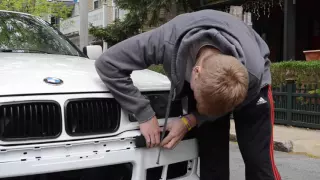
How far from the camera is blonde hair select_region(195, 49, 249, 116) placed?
2074 millimetres

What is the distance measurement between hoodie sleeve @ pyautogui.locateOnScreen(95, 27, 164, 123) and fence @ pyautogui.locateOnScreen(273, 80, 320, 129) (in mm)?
6276

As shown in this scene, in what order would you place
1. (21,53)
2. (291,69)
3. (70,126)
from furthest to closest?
(291,69) → (21,53) → (70,126)

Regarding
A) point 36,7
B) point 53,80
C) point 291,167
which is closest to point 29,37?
point 53,80

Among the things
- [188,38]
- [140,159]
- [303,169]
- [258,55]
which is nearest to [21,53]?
[140,159]

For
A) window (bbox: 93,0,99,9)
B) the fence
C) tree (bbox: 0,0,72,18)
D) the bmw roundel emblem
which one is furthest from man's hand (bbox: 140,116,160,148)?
window (bbox: 93,0,99,9)

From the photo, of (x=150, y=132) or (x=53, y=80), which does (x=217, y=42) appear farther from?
(x=53, y=80)

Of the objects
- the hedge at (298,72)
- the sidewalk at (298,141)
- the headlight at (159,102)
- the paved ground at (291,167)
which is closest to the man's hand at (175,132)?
the headlight at (159,102)

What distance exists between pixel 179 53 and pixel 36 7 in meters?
14.0

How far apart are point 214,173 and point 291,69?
21.1 feet

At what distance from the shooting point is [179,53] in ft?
8.03

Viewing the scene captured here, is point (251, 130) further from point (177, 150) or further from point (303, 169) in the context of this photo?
point (303, 169)

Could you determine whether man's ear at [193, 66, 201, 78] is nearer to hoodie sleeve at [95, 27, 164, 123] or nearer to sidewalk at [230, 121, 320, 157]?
hoodie sleeve at [95, 27, 164, 123]

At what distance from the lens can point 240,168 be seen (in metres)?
5.43

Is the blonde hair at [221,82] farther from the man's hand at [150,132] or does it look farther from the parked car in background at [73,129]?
the parked car in background at [73,129]
